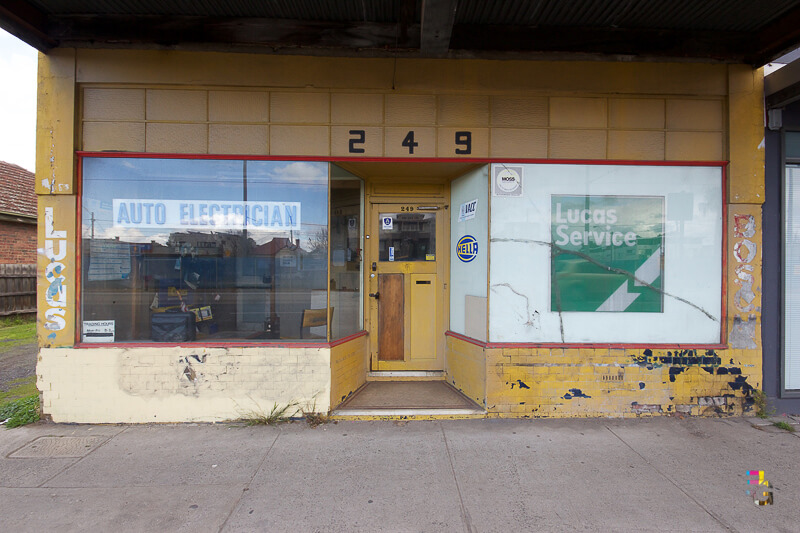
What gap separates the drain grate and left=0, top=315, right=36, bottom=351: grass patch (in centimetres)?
534

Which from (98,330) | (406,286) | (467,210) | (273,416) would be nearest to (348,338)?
(406,286)

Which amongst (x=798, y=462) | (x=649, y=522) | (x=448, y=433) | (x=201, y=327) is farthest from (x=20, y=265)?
(x=798, y=462)

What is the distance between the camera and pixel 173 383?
176 inches

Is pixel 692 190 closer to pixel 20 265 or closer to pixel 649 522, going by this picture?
pixel 649 522

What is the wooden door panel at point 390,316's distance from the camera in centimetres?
554

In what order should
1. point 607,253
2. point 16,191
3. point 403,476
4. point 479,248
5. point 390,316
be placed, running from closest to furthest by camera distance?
point 403,476
point 607,253
point 479,248
point 390,316
point 16,191

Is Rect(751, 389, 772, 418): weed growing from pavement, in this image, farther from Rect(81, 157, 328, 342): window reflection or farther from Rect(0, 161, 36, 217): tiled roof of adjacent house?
Rect(0, 161, 36, 217): tiled roof of adjacent house

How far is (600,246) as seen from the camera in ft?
15.6

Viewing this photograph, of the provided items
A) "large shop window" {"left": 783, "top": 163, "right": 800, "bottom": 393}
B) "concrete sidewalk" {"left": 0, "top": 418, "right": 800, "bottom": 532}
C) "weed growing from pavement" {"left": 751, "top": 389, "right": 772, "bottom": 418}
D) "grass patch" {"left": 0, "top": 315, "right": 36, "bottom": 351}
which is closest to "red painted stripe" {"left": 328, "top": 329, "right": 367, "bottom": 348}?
"concrete sidewalk" {"left": 0, "top": 418, "right": 800, "bottom": 532}

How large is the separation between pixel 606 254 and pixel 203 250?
4.79m

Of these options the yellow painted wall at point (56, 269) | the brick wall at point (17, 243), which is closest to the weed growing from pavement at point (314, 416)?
the yellow painted wall at point (56, 269)

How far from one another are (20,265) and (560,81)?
45.8 ft

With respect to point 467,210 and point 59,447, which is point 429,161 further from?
point 59,447

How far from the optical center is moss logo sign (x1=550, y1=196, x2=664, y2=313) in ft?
15.5
